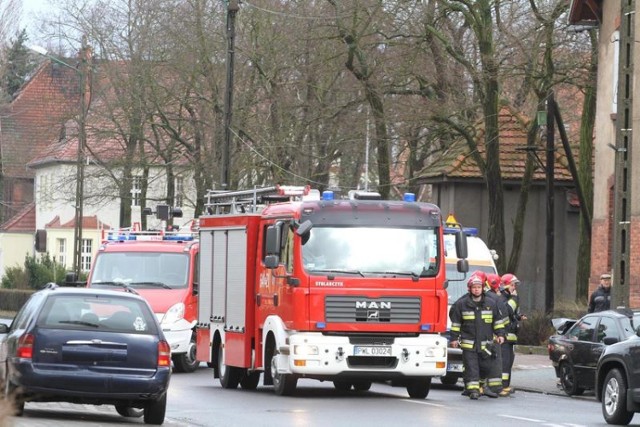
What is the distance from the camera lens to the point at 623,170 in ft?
85.8

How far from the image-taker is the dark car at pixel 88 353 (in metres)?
16.0

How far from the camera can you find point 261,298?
888 inches

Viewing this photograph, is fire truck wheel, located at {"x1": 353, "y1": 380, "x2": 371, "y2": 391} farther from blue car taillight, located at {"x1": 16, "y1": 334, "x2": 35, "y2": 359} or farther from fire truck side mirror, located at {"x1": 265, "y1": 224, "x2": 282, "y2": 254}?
blue car taillight, located at {"x1": 16, "y1": 334, "x2": 35, "y2": 359}

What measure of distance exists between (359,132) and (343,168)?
1031 cm

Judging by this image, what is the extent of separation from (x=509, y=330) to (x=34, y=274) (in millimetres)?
46681

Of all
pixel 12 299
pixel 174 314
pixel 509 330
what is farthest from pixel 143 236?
pixel 12 299

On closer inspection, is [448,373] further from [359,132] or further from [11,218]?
[11,218]

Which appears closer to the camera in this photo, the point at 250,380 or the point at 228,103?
the point at 250,380

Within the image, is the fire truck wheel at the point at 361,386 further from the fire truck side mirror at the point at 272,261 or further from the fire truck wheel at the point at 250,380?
the fire truck side mirror at the point at 272,261

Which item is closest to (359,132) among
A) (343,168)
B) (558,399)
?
(343,168)

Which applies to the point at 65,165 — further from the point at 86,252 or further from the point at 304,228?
the point at 304,228

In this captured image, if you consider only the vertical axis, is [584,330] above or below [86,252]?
below

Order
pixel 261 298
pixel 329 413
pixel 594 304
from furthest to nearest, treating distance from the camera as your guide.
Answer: pixel 594 304 < pixel 261 298 < pixel 329 413

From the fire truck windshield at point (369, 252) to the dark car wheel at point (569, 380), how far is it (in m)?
4.63
